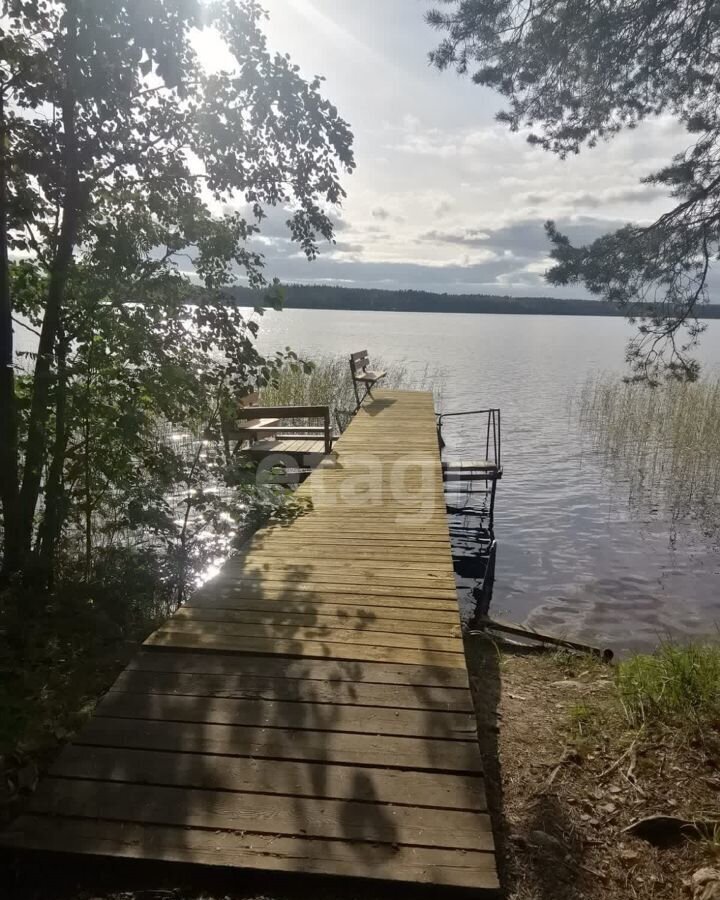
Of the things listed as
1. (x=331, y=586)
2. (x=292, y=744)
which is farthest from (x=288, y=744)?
(x=331, y=586)

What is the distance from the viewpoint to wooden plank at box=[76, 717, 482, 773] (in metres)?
2.46

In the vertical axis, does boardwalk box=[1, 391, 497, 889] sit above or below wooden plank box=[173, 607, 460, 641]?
above

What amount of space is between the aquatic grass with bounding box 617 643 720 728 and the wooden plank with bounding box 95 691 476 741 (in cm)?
154

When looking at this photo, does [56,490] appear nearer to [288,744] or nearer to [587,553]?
[288,744]

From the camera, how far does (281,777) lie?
233 centimetres

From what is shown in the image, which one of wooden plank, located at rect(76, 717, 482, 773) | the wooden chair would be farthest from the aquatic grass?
the wooden chair

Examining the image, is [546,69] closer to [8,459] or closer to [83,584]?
[8,459]

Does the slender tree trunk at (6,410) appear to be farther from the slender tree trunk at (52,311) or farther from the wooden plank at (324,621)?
the wooden plank at (324,621)

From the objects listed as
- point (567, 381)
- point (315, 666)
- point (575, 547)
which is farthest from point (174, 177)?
point (567, 381)

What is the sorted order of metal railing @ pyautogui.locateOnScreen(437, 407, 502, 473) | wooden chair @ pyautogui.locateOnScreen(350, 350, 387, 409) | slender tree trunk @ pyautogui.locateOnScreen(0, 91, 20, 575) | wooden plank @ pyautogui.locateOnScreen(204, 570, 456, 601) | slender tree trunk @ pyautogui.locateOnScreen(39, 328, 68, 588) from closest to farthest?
wooden plank @ pyautogui.locateOnScreen(204, 570, 456, 601) < slender tree trunk @ pyautogui.locateOnScreen(0, 91, 20, 575) < slender tree trunk @ pyautogui.locateOnScreen(39, 328, 68, 588) < metal railing @ pyautogui.locateOnScreen(437, 407, 502, 473) < wooden chair @ pyautogui.locateOnScreen(350, 350, 387, 409)

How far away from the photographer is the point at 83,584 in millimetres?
4977

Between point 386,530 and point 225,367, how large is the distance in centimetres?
203

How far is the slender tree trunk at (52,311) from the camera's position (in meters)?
4.43

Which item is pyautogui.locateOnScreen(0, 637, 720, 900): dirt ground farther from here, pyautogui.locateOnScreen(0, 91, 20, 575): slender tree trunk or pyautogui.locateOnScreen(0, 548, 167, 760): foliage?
pyautogui.locateOnScreen(0, 91, 20, 575): slender tree trunk
